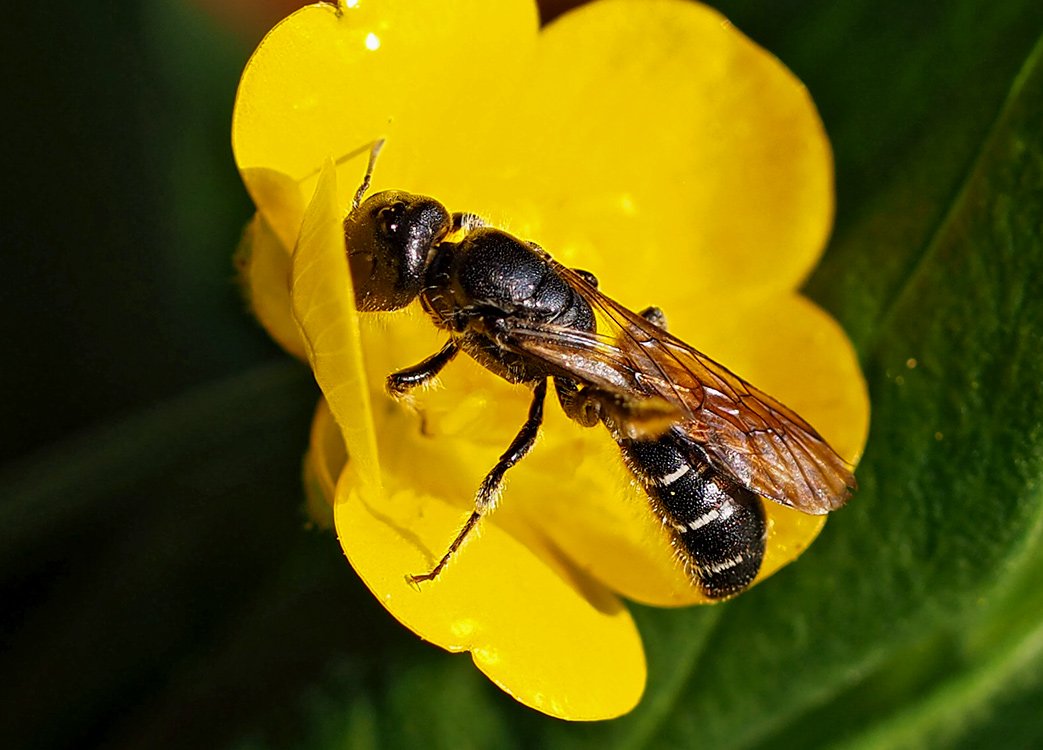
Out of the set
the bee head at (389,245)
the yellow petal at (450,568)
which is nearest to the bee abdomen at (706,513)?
the yellow petal at (450,568)

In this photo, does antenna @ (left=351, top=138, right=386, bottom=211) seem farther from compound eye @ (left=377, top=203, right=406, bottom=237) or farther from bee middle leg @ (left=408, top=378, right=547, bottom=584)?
bee middle leg @ (left=408, top=378, right=547, bottom=584)

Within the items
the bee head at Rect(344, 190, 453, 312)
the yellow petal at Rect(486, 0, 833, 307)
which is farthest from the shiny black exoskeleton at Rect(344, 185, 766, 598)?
the yellow petal at Rect(486, 0, 833, 307)

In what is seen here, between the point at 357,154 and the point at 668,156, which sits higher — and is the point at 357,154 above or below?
above

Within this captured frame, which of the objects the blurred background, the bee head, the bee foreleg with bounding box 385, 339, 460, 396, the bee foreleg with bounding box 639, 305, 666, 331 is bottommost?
the blurred background

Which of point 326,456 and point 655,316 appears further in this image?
point 655,316

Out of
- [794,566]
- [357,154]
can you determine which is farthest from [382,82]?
[794,566]

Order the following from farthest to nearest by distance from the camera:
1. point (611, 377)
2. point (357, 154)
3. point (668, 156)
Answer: point (668, 156) → point (357, 154) → point (611, 377)

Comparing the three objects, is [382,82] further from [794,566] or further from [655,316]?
[794,566]

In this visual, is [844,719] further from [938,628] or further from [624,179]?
[624,179]
